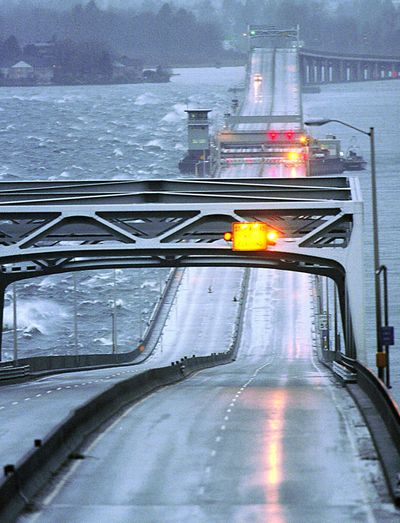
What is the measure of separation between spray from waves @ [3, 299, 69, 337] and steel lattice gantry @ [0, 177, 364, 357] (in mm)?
77554

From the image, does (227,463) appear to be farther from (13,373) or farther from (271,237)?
(13,373)

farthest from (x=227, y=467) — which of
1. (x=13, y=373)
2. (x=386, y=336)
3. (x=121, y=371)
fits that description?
(x=121, y=371)

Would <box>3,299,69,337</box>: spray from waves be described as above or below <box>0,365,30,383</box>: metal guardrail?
above

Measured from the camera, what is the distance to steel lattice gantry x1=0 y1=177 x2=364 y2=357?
2500 inches

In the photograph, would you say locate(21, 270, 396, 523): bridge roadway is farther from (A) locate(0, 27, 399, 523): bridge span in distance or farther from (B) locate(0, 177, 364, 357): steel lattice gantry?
(B) locate(0, 177, 364, 357): steel lattice gantry

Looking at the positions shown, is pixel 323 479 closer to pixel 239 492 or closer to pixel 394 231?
pixel 239 492

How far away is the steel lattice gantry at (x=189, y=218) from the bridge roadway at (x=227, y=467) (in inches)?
574

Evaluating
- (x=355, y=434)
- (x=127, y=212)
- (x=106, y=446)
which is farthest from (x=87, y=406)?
(x=127, y=212)

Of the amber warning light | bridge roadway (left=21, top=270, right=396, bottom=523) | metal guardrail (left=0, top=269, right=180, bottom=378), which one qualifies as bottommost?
bridge roadway (left=21, top=270, right=396, bottom=523)

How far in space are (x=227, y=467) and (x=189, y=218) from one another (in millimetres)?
36091

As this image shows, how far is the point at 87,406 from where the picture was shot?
123ft

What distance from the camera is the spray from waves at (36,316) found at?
5979 inches

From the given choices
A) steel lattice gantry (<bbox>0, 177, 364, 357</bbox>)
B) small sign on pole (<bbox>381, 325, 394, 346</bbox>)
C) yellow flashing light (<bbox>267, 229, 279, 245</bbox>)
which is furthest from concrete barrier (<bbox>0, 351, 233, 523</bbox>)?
steel lattice gantry (<bbox>0, 177, 364, 357</bbox>)

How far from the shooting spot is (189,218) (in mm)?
67562
